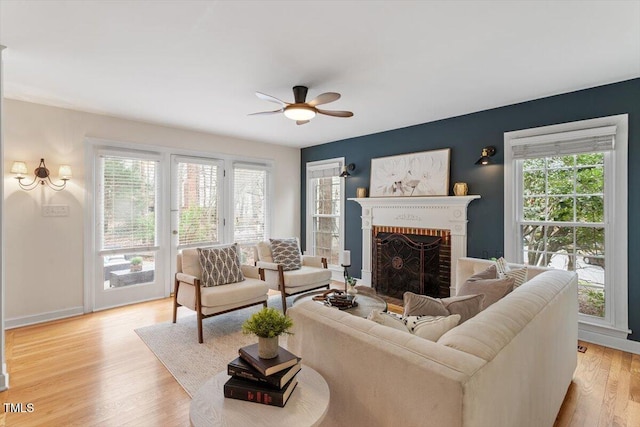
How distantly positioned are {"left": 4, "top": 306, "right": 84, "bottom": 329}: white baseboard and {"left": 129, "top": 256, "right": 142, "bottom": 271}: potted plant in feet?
2.35

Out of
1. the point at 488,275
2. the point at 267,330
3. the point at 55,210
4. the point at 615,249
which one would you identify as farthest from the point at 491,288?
the point at 55,210

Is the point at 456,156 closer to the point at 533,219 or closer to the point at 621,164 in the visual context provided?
the point at 533,219

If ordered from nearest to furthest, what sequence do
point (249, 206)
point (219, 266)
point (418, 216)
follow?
point (219, 266), point (418, 216), point (249, 206)

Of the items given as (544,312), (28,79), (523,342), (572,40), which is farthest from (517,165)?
(28,79)

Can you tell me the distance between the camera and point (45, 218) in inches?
148

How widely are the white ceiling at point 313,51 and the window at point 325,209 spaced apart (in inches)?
82.2

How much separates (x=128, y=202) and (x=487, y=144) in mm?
4712

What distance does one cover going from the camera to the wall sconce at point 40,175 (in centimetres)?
346

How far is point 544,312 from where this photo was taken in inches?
63.2

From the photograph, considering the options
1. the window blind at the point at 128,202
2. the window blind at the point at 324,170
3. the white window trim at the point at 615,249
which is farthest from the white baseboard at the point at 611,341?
the window blind at the point at 128,202

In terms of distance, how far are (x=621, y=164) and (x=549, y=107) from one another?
2.89 feet

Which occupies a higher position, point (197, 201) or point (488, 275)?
point (197, 201)

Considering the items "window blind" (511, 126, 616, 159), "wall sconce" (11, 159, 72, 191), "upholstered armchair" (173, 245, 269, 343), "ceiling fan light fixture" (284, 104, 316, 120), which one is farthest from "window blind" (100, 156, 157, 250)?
"window blind" (511, 126, 616, 159)

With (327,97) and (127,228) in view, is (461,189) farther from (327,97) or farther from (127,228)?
(127,228)
